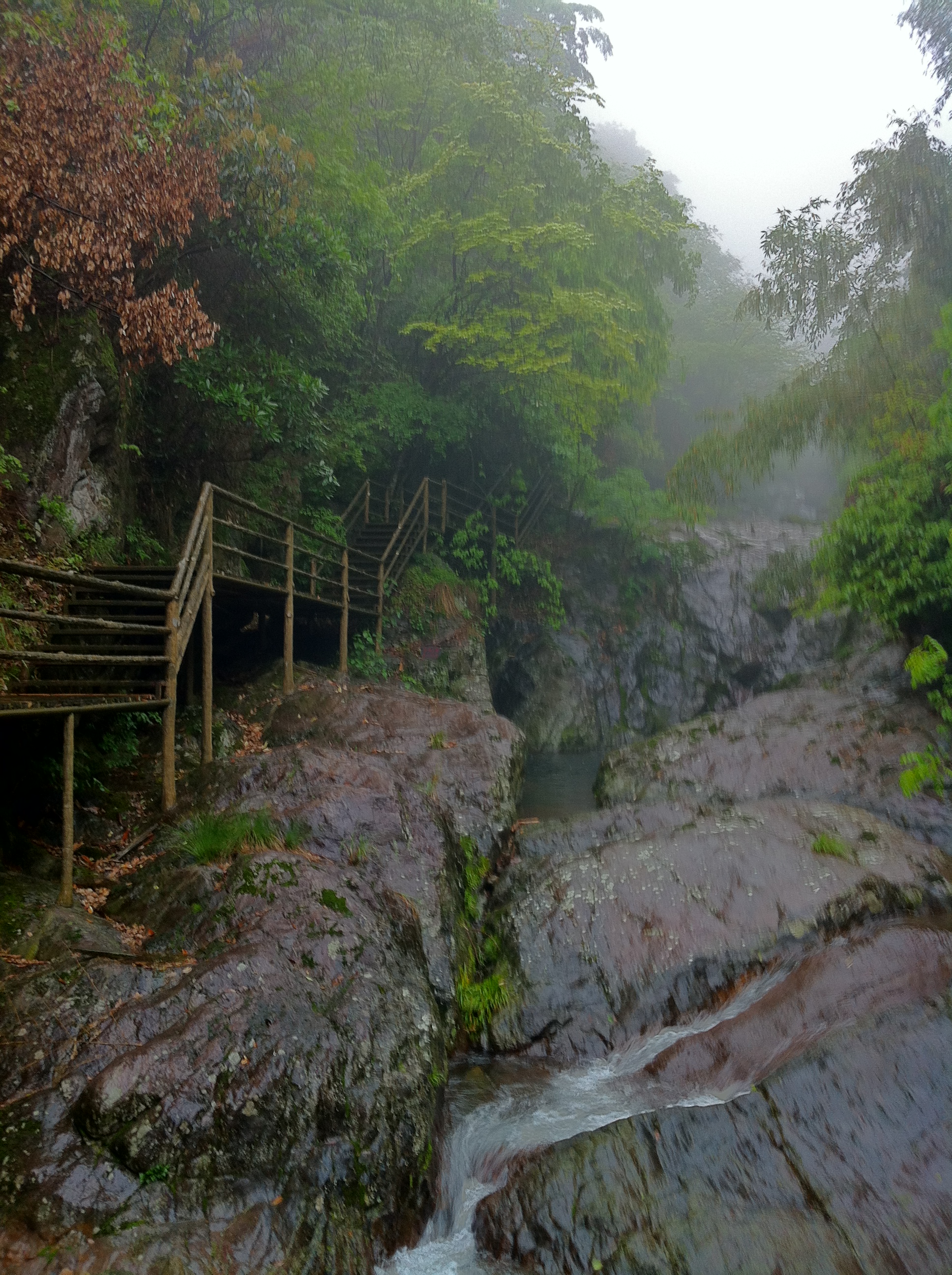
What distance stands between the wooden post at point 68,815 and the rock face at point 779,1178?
10.3 feet

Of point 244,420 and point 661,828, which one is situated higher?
point 244,420

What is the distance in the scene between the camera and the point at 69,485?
7.30 m

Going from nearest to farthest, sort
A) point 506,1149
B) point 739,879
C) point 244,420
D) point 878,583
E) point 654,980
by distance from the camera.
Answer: point 506,1149
point 654,980
point 739,879
point 878,583
point 244,420

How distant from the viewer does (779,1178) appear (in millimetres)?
3467

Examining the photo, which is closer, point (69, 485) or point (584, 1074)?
point (584, 1074)

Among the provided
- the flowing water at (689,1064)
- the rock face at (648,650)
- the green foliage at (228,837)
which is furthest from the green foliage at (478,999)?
the rock face at (648,650)

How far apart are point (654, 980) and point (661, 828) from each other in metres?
1.91

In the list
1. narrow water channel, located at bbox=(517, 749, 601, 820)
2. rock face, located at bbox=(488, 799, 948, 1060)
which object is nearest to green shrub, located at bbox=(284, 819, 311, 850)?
rock face, located at bbox=(488, 799, 948, 1060)

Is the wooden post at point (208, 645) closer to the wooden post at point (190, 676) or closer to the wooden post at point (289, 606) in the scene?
the wooden post at point (190, 676)

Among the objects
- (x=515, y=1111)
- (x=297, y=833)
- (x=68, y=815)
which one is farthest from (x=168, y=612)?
(x=515, y=1111)

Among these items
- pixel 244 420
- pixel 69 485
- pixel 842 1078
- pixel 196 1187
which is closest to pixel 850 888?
pixel 842 1078

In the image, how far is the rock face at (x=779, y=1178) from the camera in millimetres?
3174

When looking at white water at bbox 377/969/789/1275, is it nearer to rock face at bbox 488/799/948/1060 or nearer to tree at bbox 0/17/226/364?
rock face at bbox 488/799/948/1060

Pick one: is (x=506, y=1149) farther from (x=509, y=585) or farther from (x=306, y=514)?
(x=509, y=585)
